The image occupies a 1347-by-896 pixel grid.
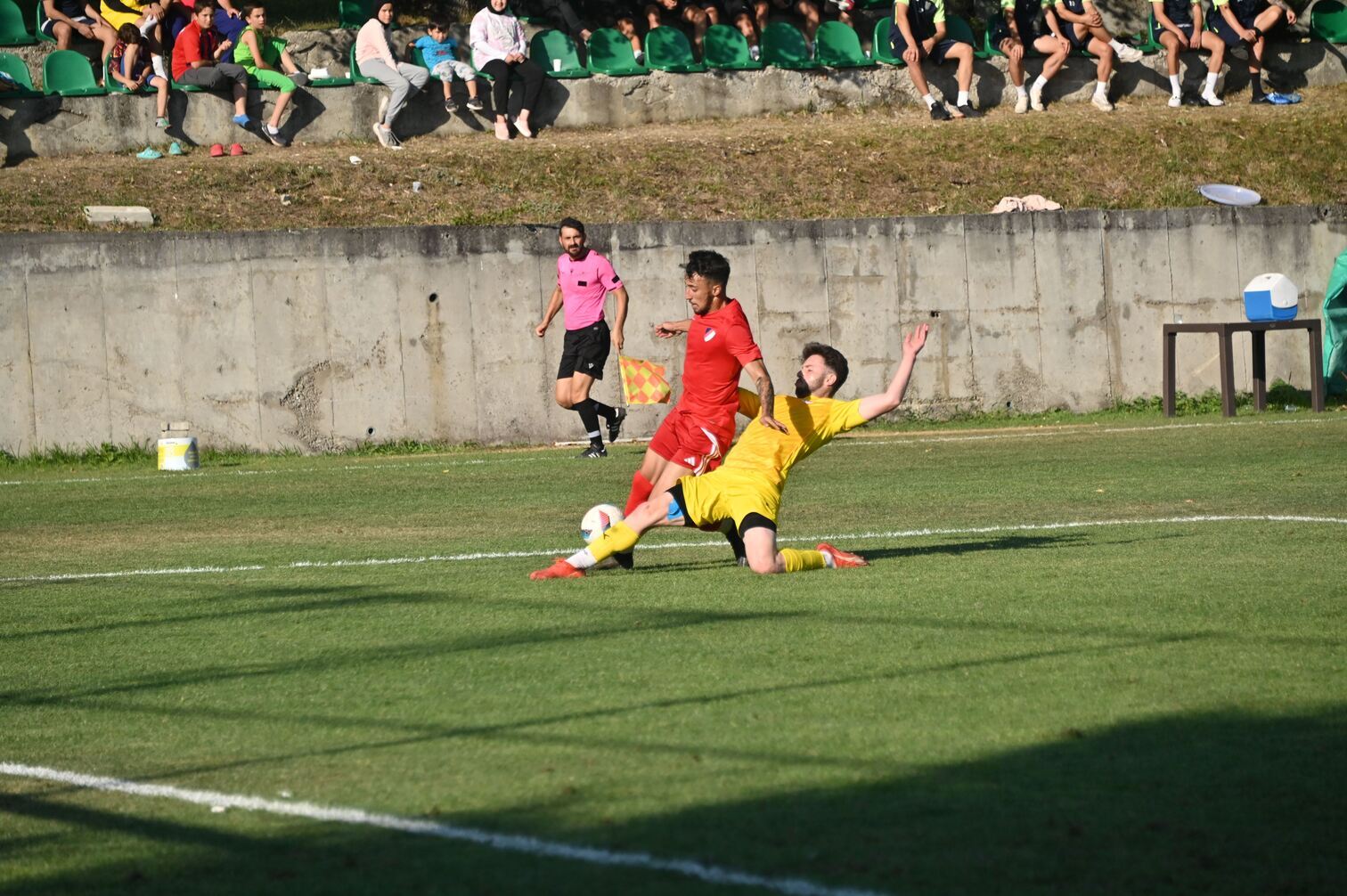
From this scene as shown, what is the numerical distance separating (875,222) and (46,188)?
10.4 meters

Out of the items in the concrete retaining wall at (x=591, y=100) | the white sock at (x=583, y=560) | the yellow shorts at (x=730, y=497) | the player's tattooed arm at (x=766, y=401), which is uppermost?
the concrete retaining wall at (x=591, y=100)

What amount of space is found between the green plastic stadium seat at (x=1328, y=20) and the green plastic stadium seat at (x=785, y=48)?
8.60 metres

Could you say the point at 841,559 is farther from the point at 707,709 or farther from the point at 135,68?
the point at 135,68

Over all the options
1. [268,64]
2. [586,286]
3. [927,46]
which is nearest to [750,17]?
[927,46]

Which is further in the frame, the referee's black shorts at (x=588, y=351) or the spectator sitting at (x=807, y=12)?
the spectator sitting at (x=807, y=12)

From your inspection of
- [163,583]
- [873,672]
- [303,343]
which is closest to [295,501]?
[163,583]

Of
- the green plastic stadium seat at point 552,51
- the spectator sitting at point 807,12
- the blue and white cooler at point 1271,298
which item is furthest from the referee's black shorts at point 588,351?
the spectator sitting at point 807,12

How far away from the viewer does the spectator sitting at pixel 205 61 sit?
23297 millimetres

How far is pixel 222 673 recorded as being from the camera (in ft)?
21.0

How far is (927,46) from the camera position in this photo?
25.7 m

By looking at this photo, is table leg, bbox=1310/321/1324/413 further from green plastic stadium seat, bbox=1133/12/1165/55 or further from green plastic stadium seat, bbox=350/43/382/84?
green plastic stadium seat, bbox=350/43/382/84

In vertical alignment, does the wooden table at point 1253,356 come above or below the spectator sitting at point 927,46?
below

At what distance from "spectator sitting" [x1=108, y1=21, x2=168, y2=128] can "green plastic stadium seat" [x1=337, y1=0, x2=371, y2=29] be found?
3.30m

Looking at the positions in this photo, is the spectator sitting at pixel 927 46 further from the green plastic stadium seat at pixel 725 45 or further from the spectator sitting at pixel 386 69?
the spectator sitting at pixel 386 69
